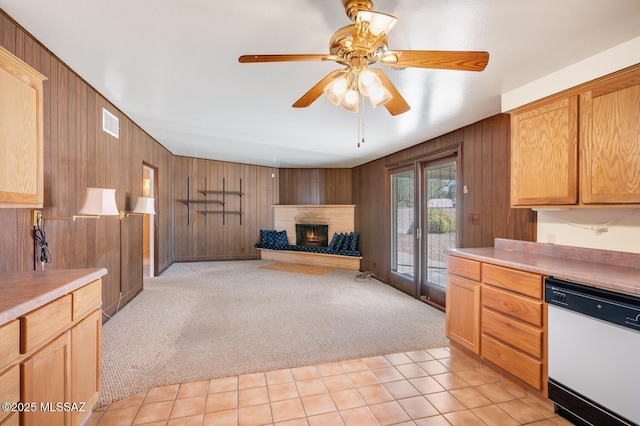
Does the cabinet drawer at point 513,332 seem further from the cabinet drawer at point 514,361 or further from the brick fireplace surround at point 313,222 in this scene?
the brick fireplace surround at point 313,222

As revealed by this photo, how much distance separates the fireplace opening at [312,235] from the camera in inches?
288

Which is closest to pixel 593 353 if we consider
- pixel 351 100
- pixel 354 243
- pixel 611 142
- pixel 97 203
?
pixel 611 142

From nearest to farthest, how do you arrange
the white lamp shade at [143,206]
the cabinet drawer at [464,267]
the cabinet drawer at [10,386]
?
the cabinet drawer at [10,386], the cabinet drawer at [464,267], the white lamp shade at [143,206]

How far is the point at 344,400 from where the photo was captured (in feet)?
6.63

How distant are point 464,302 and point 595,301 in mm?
1049

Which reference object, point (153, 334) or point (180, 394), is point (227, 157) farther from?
point (180, 394)

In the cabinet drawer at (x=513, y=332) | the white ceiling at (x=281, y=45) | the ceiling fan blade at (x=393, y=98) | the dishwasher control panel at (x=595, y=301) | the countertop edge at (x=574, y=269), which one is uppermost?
the white ceiling at (x=281, y=45)

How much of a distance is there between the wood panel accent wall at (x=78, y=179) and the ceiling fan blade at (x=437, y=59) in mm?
2329

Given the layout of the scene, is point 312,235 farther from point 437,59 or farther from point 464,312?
point 437,59

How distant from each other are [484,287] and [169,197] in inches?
231

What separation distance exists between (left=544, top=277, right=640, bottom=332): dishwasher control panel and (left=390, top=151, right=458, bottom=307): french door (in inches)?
78.3

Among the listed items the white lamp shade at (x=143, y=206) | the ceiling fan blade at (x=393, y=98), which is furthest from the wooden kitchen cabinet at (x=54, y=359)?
the white lamp shade at (x=143, y=206)

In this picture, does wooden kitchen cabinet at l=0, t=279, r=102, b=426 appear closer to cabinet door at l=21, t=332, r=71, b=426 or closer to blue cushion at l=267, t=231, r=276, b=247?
cabinet door at l=21, t=332, r=71, b=426

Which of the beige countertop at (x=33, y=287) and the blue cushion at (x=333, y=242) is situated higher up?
the beige countertop at (x=33, y=287)
